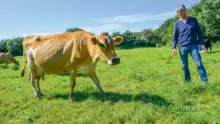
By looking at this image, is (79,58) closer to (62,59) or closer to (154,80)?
(62,59)

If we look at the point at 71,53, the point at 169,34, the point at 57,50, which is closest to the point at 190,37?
the point at 71,53

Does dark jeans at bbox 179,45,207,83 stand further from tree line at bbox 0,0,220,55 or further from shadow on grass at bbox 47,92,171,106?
tree line at bbox 0,0,220,55

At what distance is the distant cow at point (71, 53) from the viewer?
6859mm

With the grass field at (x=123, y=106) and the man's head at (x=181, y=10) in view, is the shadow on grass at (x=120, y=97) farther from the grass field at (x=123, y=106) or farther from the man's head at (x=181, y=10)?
the man's head at (x=181, y=10)

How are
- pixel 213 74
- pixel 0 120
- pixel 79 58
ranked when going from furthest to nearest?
pixel 213 74, pixel 79 58, pixel 0 120

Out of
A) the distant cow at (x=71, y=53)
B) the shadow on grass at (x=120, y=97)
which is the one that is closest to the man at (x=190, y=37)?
the shadow on grass at (x=120, y=97)

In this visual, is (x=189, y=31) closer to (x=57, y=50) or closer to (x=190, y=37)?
(x=190, y=37)

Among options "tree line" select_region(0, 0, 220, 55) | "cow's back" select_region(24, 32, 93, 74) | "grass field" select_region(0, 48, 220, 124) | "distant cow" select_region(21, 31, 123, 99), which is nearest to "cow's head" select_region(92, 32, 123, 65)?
"distant cow" select_region(21, 31, 123, 99)

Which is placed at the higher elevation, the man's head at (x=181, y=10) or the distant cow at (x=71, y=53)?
the man's head at (x=181, y=10)

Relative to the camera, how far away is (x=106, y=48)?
6746mm

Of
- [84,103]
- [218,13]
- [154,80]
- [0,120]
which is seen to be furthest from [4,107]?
[218,13]

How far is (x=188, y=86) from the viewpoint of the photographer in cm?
Result: 682

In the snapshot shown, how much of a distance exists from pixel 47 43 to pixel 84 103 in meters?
2.62

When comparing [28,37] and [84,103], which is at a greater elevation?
[28,37]
